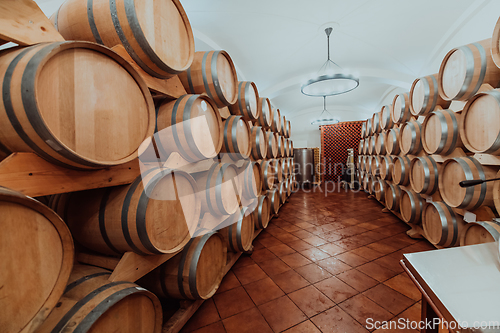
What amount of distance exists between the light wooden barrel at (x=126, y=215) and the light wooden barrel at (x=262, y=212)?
2092 millimetres

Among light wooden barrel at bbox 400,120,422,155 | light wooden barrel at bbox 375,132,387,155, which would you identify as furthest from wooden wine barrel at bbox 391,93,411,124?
light wooden barrel at bbox 375,132,387,155

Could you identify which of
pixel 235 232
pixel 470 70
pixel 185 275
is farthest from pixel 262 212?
pixel 470 70

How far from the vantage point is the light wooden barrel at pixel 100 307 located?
867mm

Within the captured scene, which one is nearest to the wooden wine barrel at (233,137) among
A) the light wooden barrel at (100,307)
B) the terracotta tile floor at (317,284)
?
the terracotta tile floor at (317,284)

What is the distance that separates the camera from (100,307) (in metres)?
0.92

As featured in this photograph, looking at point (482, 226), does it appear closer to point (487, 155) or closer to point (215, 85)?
point (487, 155)

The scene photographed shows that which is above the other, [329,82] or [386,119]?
[329,82]

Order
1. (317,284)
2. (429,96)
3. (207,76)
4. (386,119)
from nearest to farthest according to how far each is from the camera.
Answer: (207,76) → (317,284) → (429,96) → (386,119)

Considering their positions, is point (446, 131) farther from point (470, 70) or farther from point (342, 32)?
point (342, 32)

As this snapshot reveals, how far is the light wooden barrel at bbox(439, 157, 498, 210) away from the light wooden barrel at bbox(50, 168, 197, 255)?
2.88 metres

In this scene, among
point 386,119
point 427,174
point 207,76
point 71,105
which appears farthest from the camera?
point 386,119

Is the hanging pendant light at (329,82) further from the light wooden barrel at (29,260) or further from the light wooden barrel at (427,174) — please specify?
the light wooden barrel at (29,260)

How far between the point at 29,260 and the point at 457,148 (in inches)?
151

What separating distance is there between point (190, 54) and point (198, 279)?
1.87 meters
